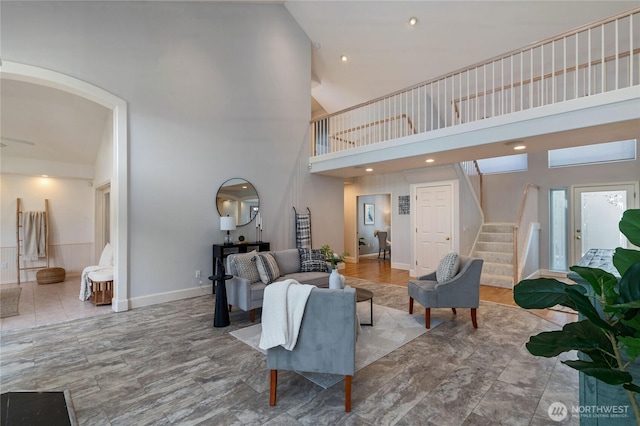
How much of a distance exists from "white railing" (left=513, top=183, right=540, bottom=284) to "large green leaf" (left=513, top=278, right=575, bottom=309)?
4.91 m

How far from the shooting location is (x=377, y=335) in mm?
3338

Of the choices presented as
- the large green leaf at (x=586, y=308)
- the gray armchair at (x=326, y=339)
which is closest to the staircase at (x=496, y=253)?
the gray armchair at (x=326, y=339)

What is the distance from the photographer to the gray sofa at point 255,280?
3701mm

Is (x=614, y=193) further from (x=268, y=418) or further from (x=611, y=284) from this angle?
(x=268, y=418)

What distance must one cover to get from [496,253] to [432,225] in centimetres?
144

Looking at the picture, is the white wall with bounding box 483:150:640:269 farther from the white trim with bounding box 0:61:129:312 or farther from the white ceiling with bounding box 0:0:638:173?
the white trim with bounding box 0:61:129:312

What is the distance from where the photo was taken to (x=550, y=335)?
1.14 metres

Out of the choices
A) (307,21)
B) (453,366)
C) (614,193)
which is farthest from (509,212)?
(307,21)

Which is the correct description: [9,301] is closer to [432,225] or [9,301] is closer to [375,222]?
[432,225]

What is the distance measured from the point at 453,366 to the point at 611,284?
6.46 feet

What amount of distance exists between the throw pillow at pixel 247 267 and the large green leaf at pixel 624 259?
3604 mm

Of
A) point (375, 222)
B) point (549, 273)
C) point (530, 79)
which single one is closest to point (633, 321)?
point (530, 79)

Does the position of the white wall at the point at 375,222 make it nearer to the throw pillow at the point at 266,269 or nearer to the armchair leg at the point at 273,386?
the throw pillow at the point at 266,269

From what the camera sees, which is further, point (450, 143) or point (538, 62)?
point (538, 62)
